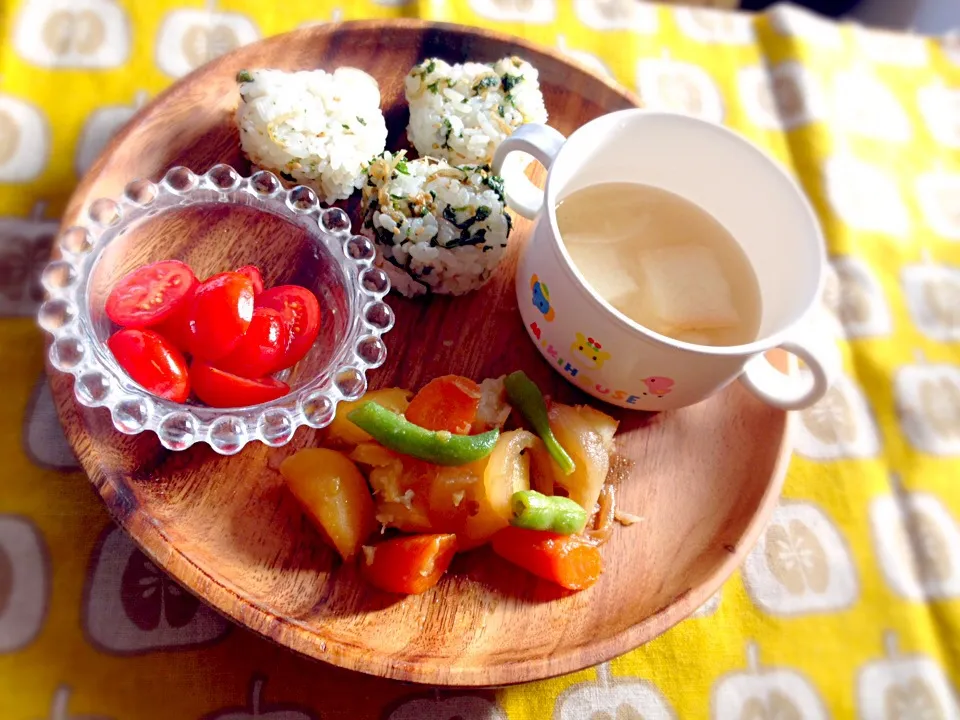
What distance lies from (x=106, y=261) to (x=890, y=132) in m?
1.87

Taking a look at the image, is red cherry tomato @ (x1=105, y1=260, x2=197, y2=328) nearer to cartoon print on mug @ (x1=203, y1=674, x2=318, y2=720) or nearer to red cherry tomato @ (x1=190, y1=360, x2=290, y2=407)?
red cherry tomato @ (x1=190, y1=360, x2=290, y2=407)

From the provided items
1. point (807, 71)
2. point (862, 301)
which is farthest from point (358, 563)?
point (807, 71)

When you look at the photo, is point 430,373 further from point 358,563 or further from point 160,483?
point 160,483

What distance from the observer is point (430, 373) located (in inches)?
53.2

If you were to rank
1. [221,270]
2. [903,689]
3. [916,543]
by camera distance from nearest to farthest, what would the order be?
[221,270] → [903,689] → [916,543]

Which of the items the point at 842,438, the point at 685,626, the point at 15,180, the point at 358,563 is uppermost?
the point at 15,180

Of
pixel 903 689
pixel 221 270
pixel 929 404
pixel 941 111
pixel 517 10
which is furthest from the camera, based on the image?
pixel 941 111

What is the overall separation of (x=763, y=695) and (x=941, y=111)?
1619 millimetres

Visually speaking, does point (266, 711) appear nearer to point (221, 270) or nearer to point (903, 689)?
point (221, 270)

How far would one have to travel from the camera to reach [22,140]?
60.7 inches

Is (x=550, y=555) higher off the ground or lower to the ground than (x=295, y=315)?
lower

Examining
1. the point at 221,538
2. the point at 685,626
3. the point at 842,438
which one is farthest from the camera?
the point at 842,438

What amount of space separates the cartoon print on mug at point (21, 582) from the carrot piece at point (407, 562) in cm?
50

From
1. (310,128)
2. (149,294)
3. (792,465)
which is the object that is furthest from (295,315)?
(792,465)
